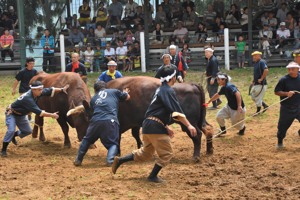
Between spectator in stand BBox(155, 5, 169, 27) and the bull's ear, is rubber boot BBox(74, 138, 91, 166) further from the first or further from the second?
spectator in stand BBox(155, 5, 169, 27)

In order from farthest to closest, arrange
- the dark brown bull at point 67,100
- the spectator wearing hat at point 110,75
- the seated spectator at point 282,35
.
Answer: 1. the seated spectator at point 282,35
2. the spectator wearing hat at point 110,75
3. the dark brown bull at point 67,100

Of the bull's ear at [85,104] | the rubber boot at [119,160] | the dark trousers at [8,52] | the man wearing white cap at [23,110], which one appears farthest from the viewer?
the dark trousers at [8,52]

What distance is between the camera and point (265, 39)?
21938mm

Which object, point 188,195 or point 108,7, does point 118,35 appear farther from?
point 188,195

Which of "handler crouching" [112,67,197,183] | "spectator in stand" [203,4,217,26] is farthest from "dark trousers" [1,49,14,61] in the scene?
"handler crouching" [112,67,197,183]

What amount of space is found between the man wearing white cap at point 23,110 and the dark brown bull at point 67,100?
0.79 feet

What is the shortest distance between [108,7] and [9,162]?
15.6m

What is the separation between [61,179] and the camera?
9242 mm

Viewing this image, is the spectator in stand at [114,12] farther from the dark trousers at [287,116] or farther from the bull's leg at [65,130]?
the dark trousers at [287,116]

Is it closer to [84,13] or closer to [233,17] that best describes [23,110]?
[233,17]

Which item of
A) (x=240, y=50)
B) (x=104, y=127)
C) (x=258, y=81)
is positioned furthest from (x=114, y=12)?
(x=104, y=127)

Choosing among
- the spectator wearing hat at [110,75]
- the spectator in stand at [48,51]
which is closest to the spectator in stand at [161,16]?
the spectator in stand at [48,51]

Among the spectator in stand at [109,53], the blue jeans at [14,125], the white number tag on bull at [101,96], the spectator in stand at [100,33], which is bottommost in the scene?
the blue jeans at [14,125]

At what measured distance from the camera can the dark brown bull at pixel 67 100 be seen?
11.5 m
